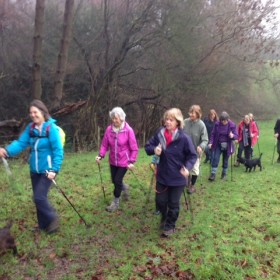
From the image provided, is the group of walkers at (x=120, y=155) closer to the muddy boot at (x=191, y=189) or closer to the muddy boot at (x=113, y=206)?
the muddy boot at (x=113, y=206)

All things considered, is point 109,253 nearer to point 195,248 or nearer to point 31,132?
point 195,248

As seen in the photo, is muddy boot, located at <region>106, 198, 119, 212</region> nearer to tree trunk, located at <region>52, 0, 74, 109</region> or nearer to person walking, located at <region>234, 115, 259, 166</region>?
person walking, located at <region>234, 115, 259, 166</region>

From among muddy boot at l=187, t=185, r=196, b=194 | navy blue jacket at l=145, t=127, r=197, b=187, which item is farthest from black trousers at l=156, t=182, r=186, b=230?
muddy boot at l=187, t=185, r=196, b=194

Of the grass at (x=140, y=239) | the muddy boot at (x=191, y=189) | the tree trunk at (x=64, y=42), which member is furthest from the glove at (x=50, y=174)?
the tree trunk at (x=64, y=42)

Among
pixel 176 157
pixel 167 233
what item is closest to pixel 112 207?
pixel 167 233

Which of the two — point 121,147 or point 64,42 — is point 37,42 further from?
point 121,147

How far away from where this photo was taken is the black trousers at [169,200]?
5500 millimetres

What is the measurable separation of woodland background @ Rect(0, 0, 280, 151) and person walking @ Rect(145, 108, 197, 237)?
1066 centimetres

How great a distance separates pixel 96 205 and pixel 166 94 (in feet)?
45.9

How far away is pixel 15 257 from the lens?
4867mm

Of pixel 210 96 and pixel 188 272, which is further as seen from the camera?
pixel 210 96

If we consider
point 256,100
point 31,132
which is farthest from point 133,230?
point 256,100

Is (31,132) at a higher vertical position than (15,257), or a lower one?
higher

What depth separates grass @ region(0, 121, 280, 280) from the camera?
4.70 metres
